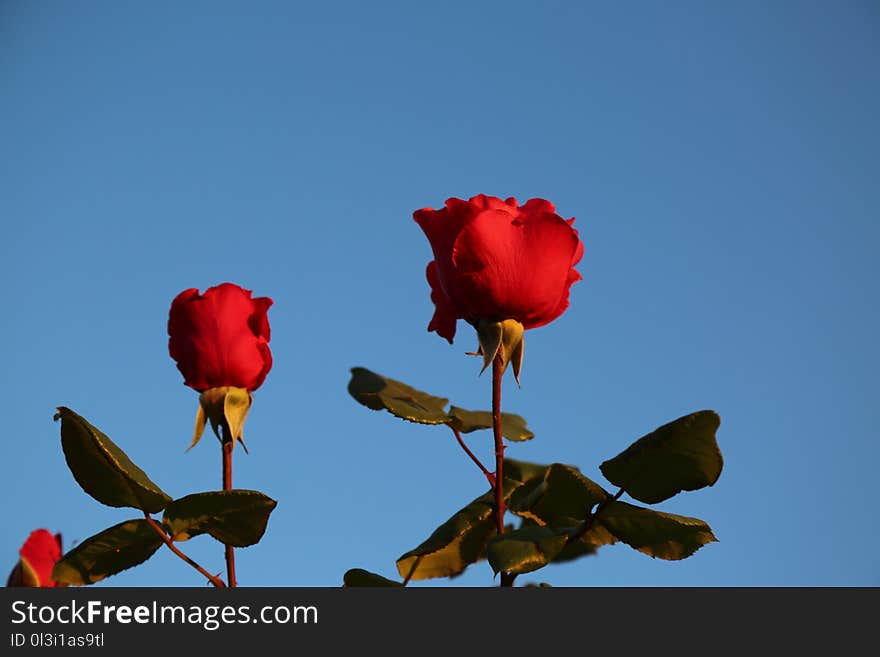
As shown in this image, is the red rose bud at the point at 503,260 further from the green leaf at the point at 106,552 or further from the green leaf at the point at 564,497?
the green leaf at the point at 106,552

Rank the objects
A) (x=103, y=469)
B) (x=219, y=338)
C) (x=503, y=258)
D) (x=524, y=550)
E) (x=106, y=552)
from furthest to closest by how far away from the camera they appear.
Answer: (x=219, y=338)
(x=503, y=258)
(x=106, y=552)
(x=103, y=469)
(x=524, y=550)

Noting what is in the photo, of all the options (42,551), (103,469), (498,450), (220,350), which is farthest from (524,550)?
(42,551)

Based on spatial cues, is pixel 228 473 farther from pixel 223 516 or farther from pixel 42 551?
pixel 42 551

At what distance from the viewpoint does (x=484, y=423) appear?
5.46 feet

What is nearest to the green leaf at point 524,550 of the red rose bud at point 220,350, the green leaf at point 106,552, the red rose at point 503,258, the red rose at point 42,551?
the red rose at point 503,258

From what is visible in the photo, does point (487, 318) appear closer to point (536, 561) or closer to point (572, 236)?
point (572, 236)

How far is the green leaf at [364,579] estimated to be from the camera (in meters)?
1.40

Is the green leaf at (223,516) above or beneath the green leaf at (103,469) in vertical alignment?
beneath

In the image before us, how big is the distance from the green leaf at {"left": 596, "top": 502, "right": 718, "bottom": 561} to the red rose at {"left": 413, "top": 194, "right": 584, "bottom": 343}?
383 mm

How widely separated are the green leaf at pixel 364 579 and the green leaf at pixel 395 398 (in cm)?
25

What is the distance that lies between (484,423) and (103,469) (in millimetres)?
664
